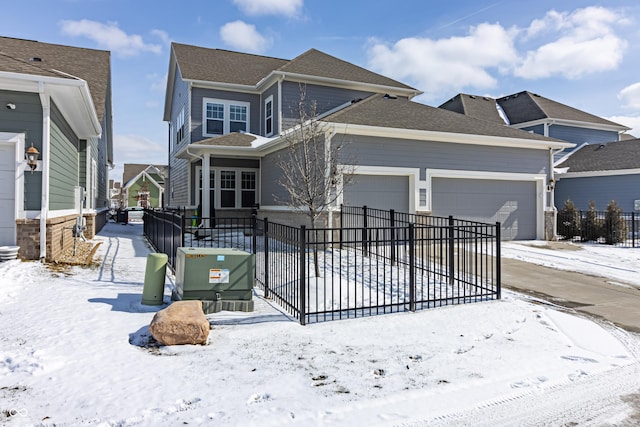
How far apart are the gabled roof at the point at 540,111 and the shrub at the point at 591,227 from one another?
1254cm

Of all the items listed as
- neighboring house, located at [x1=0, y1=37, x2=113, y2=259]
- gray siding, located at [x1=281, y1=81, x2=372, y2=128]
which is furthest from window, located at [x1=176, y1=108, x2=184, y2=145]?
neighboring house, located at [x1=0, y1=37, x2=113, y2=259]

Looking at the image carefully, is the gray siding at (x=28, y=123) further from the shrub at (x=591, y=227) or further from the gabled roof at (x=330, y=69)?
the shrub at (x=591, y=227)

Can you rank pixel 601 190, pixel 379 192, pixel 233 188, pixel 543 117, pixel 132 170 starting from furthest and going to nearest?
1. pixel 132 170
2. pixel 543 117
3. pixel 601 190
4. pixel 233 188
5. pixel 379 192

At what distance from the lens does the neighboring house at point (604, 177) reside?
21719 millimetres

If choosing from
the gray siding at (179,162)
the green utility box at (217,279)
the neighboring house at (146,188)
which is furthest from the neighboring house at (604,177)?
the neighboring house at (146,188)

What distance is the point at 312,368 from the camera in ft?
14.1

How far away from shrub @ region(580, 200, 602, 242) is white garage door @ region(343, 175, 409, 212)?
27.4 ft

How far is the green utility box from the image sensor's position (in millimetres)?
5941

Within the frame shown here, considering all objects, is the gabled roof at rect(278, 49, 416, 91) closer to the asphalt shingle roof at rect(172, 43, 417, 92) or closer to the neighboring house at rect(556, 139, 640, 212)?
the asphalt shingle roof at rect(172, 43, 417, 92)

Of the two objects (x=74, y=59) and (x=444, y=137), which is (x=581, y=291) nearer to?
(x=444, y=137)

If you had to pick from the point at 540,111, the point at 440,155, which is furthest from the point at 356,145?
the point at 540,111

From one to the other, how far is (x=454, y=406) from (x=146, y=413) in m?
2.59

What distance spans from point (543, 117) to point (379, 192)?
19489 mm

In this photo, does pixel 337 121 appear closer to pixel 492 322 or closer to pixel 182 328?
pixel 492 322
